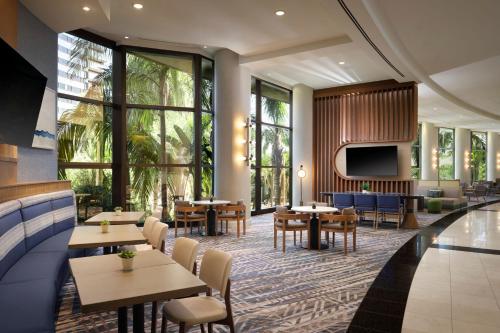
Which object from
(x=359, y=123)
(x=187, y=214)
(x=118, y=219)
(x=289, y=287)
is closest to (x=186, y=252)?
(x=289, y=287)

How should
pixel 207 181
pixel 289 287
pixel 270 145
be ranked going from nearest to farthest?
pixel 289 287 → pixel 207 181 → pixel 270 145

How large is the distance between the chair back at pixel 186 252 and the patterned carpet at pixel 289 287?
2.06ft

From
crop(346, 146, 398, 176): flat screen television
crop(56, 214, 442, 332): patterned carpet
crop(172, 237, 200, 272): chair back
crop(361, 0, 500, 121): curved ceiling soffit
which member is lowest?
crop(56, 214, 442, 332): patterned carpet

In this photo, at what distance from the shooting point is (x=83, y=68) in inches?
302

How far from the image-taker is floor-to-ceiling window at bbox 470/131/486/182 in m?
22.8

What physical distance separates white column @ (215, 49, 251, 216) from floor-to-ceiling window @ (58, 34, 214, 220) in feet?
1.49

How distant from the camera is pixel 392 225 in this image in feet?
31.8

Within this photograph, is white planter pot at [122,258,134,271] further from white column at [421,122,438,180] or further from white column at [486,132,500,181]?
white column at [486,132,500,181]

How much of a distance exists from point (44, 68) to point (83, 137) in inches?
72.7

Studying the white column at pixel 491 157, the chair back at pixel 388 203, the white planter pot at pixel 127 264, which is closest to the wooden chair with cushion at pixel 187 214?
the chair back at pixel 388 203

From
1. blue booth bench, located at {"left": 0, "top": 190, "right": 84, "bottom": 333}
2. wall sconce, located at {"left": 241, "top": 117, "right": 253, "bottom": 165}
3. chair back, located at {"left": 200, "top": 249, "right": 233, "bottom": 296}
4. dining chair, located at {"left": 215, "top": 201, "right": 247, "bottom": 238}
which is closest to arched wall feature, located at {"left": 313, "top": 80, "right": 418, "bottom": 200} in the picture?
wall sconce, located at {"left": 241, "top": 117, "right": 253, "bottom": 165}

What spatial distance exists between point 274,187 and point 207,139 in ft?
11.8

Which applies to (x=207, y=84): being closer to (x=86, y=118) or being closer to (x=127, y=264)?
(x=86, y=118)

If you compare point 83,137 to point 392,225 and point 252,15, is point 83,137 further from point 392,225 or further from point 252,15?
point 392,225
